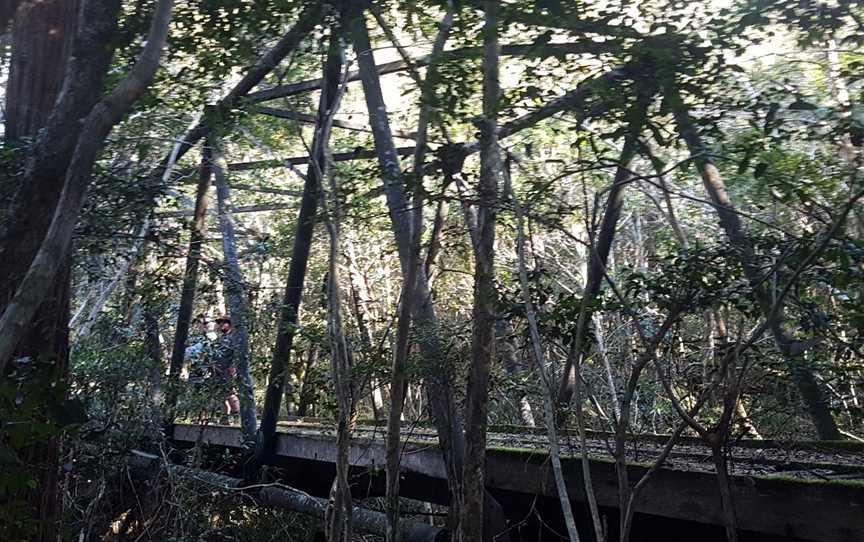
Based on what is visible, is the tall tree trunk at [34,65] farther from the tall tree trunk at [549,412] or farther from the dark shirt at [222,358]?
the tall tree trunk at [549,412]

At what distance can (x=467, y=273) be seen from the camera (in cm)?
476

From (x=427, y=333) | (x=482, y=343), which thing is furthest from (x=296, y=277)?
(x=482, y=343)

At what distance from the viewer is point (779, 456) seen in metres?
5.09

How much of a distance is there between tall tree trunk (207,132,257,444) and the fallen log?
60 centimetres

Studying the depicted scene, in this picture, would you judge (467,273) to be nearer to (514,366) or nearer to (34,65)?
(34,65)

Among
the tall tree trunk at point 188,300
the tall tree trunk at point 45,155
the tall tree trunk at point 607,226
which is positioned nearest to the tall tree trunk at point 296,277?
the tall tree trunk at point 188,300

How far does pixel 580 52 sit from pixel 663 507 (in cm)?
245

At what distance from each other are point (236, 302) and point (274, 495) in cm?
175

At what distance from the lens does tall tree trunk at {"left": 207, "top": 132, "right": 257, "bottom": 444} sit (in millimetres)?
6895

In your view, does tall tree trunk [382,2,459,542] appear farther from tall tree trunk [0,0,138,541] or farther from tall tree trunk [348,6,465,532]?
tall tree trunk [0,0,138,541]

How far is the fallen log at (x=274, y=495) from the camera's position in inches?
236

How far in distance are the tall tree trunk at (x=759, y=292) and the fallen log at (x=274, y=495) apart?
2.67 m

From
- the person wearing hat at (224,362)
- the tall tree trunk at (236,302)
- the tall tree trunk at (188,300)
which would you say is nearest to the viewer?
the tall tree trunk at (236,302)

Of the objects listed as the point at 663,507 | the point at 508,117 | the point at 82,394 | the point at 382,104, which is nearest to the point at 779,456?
the point at 663,507
